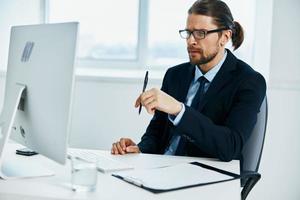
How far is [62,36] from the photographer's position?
105 centimetres

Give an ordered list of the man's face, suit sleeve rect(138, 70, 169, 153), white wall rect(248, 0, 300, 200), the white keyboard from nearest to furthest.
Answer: the white keyboard
the man's face
suit sleeve rect(138, 70, 169, 153)
white wall rect(248, 0, 300, 200)

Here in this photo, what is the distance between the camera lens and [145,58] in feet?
9.32

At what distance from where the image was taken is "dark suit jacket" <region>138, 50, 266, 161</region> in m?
1.36

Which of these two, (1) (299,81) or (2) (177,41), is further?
(2) (177,41)

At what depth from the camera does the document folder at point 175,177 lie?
1.08m

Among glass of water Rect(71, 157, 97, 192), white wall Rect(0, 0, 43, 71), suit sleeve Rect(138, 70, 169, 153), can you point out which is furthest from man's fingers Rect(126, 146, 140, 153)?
white wall Rect(0, 0, 43, 71)

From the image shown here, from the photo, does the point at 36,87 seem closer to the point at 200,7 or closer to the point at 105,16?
the point at 200,7

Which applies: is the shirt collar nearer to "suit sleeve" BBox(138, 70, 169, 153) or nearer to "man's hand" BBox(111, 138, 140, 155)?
"suit sleeve" BBox(138, 70, 169, 153)

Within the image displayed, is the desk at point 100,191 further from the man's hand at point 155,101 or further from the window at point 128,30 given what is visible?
the window at point 128,30

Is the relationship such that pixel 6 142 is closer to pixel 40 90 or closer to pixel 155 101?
pixel 40 90

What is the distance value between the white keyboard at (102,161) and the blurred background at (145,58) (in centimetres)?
111

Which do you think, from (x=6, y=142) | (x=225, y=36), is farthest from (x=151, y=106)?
(x=225, y=36)

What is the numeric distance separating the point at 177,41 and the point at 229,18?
42.2 inches

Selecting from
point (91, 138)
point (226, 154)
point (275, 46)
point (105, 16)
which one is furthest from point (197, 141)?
point (105, 16)
